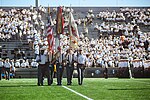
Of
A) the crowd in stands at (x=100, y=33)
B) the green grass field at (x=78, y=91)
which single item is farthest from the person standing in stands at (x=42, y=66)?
the crowd in stands at (x=100, y=33)

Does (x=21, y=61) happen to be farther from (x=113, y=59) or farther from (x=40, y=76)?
(x=40, y=76)

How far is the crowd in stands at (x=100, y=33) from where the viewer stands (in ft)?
144

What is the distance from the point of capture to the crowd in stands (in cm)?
4378

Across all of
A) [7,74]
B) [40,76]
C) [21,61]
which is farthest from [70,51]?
[21,61]

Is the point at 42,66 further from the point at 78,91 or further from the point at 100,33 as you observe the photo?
the point at 100,33

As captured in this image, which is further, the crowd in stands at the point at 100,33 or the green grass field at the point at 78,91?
the crowd in stands at the point at 100,33

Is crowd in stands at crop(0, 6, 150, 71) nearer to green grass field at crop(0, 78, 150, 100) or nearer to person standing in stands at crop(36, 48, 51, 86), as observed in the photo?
person standing in stands at crop(36, 48, 51, 86)

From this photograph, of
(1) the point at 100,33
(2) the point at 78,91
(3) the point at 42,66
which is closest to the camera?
(2) the point at 78,91

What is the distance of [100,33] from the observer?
5125cm

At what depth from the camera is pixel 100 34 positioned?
50.8m

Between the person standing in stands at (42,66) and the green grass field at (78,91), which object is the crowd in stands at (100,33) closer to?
the person standing in stands at (42,66)

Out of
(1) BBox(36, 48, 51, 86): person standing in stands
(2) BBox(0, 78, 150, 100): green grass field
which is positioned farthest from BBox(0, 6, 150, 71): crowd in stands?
(2) BBox(0, 78, 150, 100): green grass field

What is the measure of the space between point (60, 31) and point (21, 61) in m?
15.6

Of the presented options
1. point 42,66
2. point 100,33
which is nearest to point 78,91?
point 42,66
